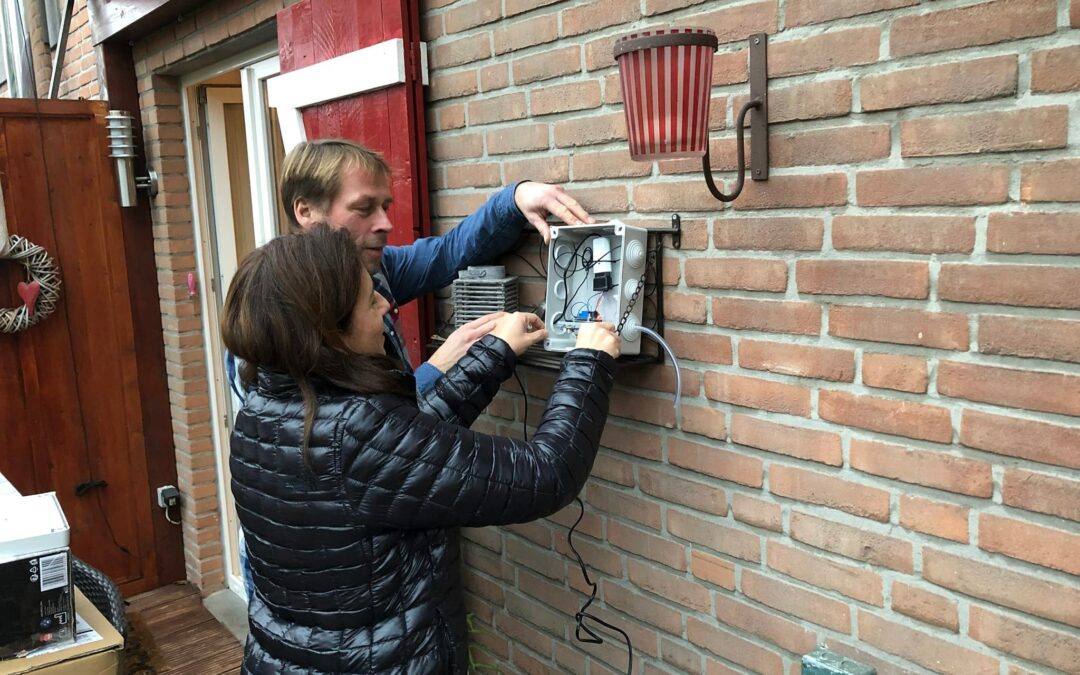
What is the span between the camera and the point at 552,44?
2172mm

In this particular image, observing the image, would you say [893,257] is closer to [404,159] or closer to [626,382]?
[626,382]

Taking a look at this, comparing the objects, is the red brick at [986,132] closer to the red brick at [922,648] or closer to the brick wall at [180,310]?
the red brick at [922,648]

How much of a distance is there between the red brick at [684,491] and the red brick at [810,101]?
731mm

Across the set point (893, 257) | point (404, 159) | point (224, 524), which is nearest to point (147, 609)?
point (224, 524)

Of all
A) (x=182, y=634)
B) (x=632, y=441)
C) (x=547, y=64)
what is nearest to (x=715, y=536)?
(x=632, y=441)

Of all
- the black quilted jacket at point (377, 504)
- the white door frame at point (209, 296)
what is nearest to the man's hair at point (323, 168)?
the black quilted jacket at point (377, 504)

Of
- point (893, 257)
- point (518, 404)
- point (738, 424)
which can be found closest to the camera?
point (893, 257)

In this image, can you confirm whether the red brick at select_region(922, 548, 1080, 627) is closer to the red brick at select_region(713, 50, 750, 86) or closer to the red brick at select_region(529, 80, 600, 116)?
the red brick at select_region(713, 50, 750, 86)

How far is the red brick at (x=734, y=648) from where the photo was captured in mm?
1850

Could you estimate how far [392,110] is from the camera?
2.57m

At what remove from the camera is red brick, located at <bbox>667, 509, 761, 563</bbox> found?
187 cm

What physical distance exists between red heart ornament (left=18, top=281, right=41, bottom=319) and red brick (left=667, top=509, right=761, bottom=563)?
3.62 m

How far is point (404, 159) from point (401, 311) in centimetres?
50

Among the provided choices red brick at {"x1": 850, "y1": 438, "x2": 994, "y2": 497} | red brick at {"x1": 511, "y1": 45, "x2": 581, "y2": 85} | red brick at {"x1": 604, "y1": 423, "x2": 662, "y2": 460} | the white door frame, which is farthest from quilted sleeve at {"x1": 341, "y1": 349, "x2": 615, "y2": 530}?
the white door frame
